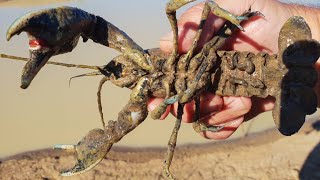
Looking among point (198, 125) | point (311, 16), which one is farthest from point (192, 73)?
point (311, 16)

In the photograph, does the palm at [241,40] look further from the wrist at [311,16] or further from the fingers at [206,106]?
the wrist at [311,16]

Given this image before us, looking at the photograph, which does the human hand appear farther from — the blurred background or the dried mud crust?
the blurred background

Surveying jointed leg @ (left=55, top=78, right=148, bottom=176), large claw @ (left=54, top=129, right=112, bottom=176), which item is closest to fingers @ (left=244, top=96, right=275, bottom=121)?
jointed leg @ (left=55, top=78, right=148, bottom=176)

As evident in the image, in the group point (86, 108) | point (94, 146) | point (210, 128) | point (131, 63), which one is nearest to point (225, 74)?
point (210, 128)

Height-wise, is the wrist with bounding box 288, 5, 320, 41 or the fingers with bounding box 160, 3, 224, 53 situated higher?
the fingers with bounding box 160, 3, 224, 53

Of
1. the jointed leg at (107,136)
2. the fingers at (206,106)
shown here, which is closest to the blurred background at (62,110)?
the fingers at (206,106)

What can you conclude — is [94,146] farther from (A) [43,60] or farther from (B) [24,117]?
(B) [24,117]

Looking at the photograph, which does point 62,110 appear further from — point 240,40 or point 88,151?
point 88,151
